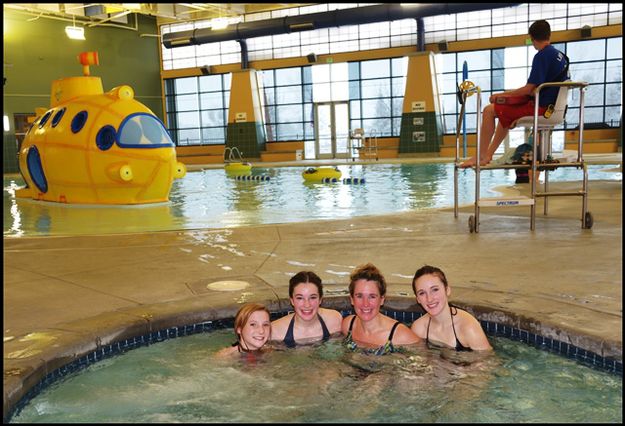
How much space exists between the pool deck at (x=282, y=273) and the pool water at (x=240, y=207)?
1.23 metres

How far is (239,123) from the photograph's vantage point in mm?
27016

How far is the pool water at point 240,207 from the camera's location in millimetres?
7312

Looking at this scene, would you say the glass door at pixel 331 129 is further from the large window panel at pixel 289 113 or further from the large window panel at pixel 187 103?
the large window panel at pixel 187 103

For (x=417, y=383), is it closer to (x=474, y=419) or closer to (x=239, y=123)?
(x=474, y=419)

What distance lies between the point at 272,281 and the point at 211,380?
1.18 m

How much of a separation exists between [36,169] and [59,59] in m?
16.7

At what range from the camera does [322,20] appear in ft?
71.4

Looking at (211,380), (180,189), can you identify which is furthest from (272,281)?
(180,189)

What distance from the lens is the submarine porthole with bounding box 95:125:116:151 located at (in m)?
9.11

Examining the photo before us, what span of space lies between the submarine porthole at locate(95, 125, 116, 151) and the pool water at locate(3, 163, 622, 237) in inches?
38.6

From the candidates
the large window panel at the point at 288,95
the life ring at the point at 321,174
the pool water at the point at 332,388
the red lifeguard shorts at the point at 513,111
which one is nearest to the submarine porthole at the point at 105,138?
the life ring at the point at 321,174

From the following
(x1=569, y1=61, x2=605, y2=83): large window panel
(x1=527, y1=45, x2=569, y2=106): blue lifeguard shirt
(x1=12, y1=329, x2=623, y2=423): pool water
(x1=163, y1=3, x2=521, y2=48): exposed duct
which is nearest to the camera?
(x1=12, y1=329, x2=623, y2=423): pool water

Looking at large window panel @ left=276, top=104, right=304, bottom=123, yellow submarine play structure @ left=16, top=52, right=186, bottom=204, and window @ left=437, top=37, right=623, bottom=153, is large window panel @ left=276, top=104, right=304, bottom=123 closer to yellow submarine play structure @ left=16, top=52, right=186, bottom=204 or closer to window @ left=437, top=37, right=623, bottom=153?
window @ left=437, top=37, right=623, bottom=153

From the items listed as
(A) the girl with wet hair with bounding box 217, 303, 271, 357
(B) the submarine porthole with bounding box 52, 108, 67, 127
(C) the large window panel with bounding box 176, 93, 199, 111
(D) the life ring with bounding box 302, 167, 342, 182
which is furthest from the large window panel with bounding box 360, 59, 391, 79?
(A) the girl with wet hair with bounding box 217, 303, 271, 357
